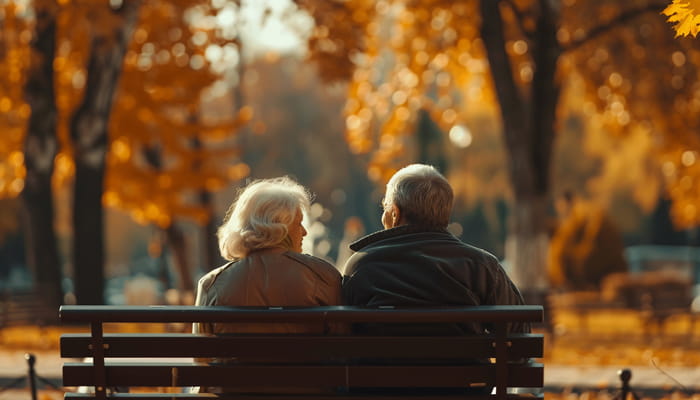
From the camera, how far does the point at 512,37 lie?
20.2 meters

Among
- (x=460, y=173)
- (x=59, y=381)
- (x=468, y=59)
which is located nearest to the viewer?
(x=59, y=381)

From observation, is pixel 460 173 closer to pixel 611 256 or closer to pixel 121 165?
pixel 611 256

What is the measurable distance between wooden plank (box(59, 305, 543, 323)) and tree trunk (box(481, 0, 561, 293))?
1182cm

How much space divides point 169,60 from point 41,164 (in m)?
4.24

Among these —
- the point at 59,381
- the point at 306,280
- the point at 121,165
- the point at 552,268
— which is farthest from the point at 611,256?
the point at 306,280

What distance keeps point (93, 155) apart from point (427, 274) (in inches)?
515

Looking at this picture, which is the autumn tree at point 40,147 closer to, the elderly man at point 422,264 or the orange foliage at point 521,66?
the orange foliage at point 521,66

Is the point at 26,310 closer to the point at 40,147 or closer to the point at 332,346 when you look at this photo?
the point at 40,147

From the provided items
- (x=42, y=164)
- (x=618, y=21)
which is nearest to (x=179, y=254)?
(x=42, y=164)

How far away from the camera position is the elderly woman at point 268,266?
489cm

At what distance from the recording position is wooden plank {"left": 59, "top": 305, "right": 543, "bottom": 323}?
4.46m

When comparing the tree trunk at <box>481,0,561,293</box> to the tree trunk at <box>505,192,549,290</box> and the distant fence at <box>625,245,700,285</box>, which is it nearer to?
the tree trunk at <box>505,192,549,290</box>

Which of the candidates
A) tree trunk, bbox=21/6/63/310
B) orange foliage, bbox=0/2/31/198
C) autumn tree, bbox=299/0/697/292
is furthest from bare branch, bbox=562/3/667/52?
orange foliage, bbox=0/2/31/198

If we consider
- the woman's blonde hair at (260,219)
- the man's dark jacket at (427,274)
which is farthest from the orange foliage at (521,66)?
the man's dark jacket at (427,274)
